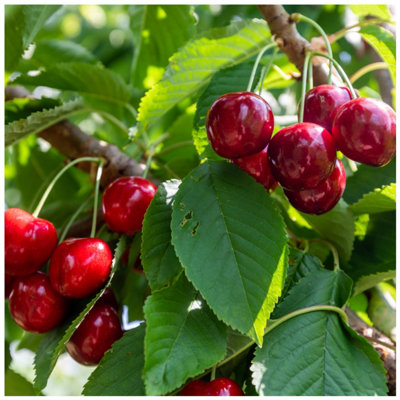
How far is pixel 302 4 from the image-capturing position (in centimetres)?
184

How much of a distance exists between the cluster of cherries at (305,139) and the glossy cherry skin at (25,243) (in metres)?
0.38

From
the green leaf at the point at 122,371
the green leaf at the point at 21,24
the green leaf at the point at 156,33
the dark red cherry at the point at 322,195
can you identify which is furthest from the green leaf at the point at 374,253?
the green leaf at the point at 21,24

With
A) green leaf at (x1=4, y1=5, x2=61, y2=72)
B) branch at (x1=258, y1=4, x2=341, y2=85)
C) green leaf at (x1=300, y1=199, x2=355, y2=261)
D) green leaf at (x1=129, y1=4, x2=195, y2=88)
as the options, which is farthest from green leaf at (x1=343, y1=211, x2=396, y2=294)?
green leaf at (x1=4, y1=5, x2=61, y2=72)

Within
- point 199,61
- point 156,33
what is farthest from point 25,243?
point 156,33

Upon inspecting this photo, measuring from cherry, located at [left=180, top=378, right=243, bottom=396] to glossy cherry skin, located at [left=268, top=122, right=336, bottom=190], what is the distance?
304 mm

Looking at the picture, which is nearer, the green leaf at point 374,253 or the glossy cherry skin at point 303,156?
the glossy cherry skin at point 303,156

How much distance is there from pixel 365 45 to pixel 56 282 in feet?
4.88

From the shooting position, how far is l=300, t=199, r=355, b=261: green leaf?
112cm

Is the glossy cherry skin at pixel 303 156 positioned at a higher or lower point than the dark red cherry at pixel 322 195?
higher

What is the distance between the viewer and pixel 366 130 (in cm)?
87

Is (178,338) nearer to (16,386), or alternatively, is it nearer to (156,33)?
(16,386)

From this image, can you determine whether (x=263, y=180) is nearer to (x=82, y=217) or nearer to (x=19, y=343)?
(x=82, y=217)

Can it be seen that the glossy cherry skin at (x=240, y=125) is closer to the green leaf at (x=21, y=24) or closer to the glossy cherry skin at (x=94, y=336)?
the glossy cherry skin at (x=94, y=336)

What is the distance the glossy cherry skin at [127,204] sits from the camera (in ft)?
→ 3.53
